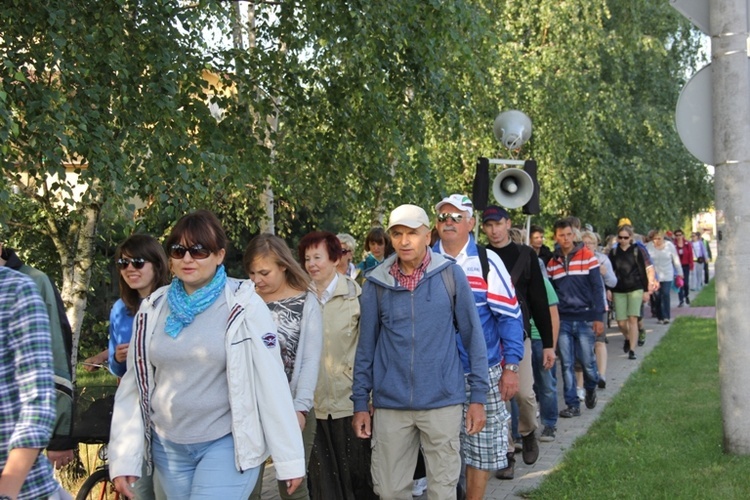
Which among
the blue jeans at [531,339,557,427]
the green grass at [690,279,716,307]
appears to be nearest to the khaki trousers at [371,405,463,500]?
the blue jeans at [531,339,557,427]

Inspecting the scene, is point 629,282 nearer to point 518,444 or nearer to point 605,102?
point 518,444

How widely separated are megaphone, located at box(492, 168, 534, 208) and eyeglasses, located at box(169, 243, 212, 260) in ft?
20.7

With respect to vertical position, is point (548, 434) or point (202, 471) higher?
point (202, 471)

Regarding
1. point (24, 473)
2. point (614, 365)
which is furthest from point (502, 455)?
point (614, 365)

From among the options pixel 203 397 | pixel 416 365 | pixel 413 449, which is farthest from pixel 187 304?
pixel 413 449

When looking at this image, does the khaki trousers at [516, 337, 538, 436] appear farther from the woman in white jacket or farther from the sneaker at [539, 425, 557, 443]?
the woman in white jacket

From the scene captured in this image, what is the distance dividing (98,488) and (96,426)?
617mm

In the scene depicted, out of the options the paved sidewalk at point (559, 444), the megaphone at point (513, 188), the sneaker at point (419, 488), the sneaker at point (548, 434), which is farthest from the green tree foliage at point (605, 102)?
the sneaker at point (419, 488)

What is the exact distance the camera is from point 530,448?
7602mm

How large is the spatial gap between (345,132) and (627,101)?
50.4ft

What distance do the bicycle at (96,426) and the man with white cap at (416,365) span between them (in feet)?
4.38

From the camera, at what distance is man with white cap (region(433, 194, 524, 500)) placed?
5469mm

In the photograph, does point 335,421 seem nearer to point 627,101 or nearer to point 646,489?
point 646,489

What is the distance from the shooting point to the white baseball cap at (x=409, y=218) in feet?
16.3
